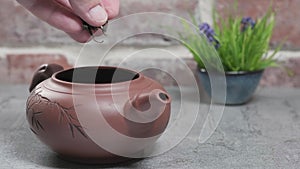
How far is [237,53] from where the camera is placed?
1002 millimetres

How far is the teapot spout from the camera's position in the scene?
0.63 m

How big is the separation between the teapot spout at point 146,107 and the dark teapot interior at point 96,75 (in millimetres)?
89

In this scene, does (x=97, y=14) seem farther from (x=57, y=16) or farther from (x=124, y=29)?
(x=124, y=29)

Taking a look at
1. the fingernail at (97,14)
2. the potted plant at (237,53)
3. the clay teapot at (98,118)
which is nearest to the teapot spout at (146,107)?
the clay teapot at (98,118)

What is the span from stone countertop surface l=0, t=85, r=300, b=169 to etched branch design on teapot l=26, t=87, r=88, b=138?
0.19 feet

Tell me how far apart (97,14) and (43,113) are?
0.48 ft

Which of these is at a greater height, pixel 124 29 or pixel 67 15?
pixel 67 15

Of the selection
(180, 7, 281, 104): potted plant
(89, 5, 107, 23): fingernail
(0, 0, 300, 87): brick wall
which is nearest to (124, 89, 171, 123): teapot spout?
(89, 5, 107, 23): fingernail

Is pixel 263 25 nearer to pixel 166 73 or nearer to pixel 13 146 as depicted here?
pixel 166 73

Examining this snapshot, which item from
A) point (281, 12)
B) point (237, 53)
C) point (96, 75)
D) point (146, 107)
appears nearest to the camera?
point (146, 107)

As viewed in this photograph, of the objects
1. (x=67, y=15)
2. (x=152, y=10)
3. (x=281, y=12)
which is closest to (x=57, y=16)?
(x=67, y=15)

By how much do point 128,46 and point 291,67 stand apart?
363 millimetres

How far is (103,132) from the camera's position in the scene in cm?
64

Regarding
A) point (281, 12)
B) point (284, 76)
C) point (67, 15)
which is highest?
point (67, 15)
